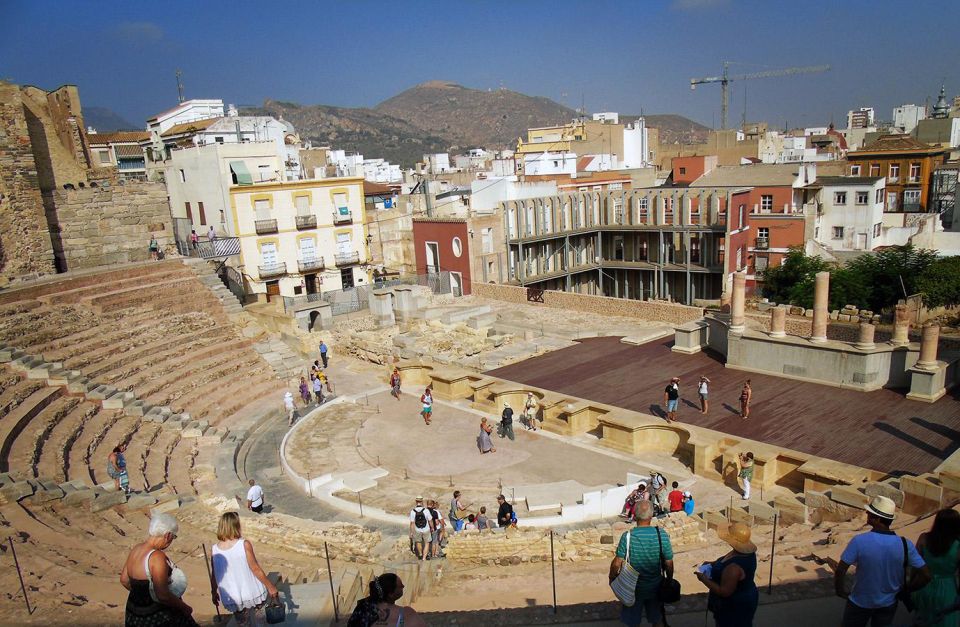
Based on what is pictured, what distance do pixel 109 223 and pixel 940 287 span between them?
39785 millimetres

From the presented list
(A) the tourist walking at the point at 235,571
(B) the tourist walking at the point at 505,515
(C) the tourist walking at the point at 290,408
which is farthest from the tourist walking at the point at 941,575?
(C) the tourist walking at the point at 290,408

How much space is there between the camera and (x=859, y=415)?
18.6 m

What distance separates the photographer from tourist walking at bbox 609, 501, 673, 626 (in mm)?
6168

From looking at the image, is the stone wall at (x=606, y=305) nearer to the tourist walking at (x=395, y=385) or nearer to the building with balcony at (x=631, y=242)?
the building with balcony at (x=631, y=242)

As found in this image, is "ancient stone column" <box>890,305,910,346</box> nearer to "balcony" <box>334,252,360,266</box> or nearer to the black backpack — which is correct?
the black backpack

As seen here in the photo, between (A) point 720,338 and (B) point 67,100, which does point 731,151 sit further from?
(B) point 67,100

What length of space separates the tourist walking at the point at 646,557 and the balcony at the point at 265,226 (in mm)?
34554

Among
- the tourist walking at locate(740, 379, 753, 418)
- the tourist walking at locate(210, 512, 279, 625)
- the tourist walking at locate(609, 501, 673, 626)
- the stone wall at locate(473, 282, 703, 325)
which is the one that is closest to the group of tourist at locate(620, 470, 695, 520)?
the tourist walking at locate(740, 379, 753, 418)

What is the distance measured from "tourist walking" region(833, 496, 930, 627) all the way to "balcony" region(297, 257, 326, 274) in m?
36.3

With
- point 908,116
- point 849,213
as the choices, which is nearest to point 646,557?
point 849,213

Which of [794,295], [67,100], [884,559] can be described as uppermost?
[67,100]

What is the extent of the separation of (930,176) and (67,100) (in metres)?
64.3

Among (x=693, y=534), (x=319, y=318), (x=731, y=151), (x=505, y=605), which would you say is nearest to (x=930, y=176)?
(x=731, y=151)

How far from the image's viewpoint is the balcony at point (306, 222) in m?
38.8
